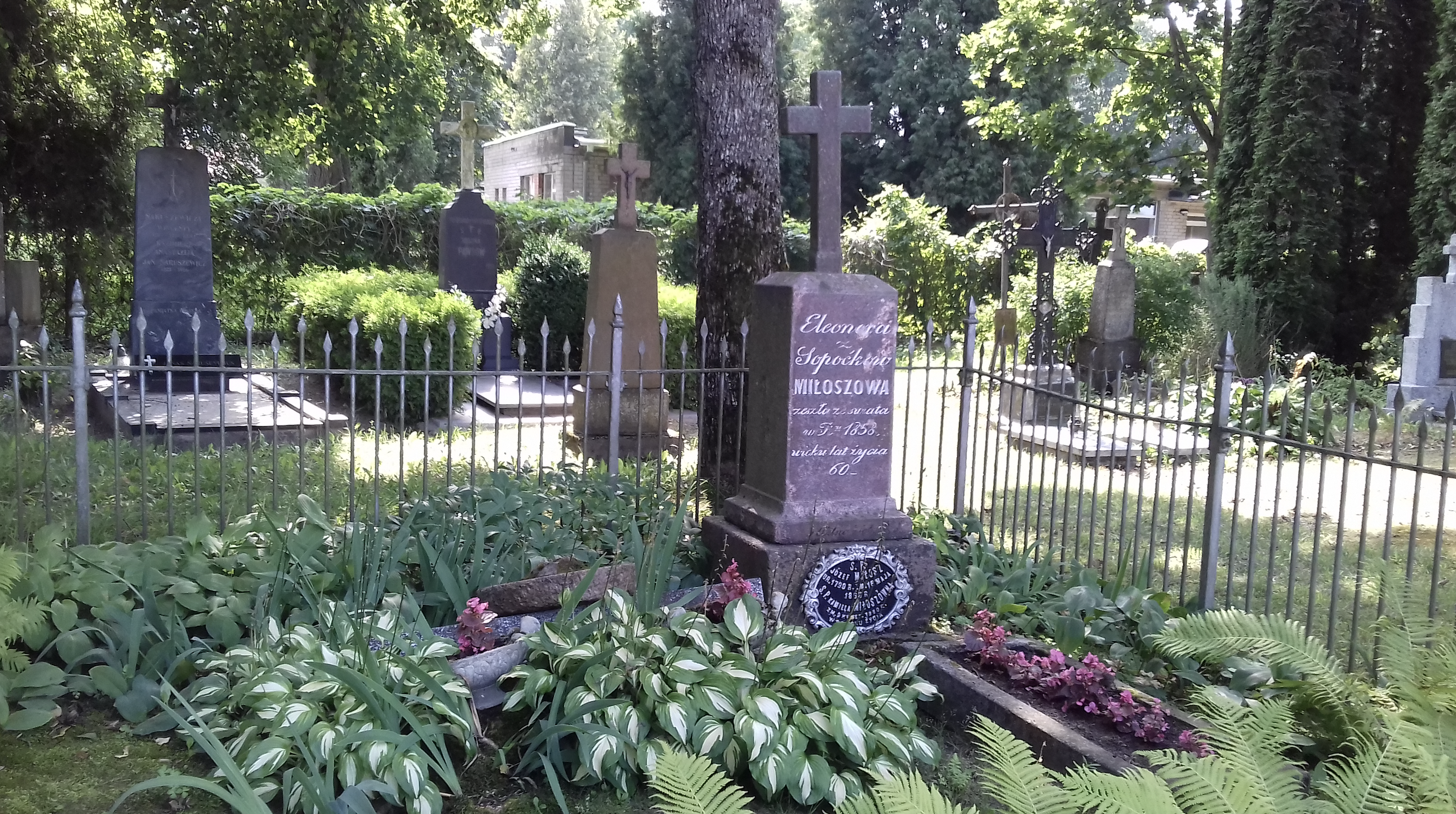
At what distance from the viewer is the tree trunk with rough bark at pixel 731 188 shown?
20.0 feet

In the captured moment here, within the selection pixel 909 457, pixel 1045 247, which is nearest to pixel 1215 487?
pixel 909 457

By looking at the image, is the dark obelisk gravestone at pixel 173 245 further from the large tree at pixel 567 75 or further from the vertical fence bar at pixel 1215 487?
the large tree at pixel 567 75

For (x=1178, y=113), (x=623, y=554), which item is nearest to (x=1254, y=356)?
(x=1178, y=113)

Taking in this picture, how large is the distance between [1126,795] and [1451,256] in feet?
37.7

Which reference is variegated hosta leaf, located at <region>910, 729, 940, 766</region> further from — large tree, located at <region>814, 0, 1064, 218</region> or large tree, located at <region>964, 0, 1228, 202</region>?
large tree, located at <region>814, 0, 1064, 218</region>

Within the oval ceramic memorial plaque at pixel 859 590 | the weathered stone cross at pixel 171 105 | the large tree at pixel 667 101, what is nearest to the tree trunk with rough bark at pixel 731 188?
the oval ceramic memorial plaque at pixel 859 590

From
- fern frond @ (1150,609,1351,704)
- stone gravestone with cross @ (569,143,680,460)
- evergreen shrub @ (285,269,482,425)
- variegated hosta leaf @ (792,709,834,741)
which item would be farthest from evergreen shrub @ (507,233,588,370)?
fern frond @ (1150,609,1351,704)

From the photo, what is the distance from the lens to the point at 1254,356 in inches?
490

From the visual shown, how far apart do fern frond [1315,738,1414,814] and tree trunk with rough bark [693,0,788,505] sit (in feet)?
13.5

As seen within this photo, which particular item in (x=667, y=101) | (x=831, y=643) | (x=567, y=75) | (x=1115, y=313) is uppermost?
(x=567, y=75)

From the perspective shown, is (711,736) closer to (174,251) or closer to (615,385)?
(615,385)

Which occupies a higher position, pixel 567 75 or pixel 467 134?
pixel 567 75

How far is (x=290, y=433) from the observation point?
334 inches

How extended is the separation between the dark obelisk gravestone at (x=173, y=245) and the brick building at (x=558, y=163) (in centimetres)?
1886
